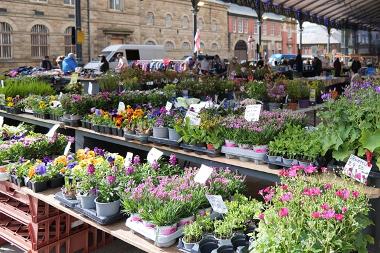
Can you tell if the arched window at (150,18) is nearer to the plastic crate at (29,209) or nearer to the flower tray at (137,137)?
the flower tray at (137,137)

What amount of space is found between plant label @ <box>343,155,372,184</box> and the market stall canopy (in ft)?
41.6

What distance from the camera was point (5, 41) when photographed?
21672mm

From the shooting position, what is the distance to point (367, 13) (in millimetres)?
26359

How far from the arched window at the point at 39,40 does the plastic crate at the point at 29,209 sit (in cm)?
2069

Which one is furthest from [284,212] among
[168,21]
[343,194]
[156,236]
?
[168,21]

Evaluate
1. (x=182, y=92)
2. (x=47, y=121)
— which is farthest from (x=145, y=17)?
(x=47, y=121)

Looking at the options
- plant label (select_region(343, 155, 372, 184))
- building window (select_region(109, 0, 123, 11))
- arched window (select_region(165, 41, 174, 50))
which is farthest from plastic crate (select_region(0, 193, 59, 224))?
arched window (select_region(165, 41, 174, 50))

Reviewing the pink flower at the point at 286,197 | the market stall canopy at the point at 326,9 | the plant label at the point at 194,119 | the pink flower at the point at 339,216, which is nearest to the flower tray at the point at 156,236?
the pink flower at the point at 286,197

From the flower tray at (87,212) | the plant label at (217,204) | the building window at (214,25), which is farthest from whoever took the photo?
the building window at (214,25)

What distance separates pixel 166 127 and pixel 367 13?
25.7 m

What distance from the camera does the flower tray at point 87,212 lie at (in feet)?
9.02

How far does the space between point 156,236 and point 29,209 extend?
169 cm

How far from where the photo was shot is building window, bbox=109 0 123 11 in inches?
1072

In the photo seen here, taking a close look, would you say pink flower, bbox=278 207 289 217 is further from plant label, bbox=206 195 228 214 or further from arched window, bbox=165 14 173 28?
arched window, bbox=165 14 173 28
